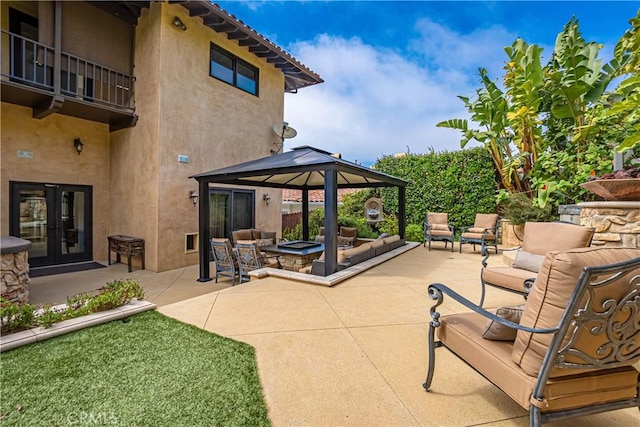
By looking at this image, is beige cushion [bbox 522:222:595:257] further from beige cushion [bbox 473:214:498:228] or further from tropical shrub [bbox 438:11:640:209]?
beige cushion [bbox 473:214:498:228]

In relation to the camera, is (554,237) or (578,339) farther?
(554,237)

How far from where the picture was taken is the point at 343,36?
952 cm

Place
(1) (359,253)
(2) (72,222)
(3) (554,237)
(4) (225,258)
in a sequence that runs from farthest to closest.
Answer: (2) (72,222) → (4) (225,258) → (1) (359,253) → (3) (554,237)

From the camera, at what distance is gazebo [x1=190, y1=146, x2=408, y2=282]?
5500 mm

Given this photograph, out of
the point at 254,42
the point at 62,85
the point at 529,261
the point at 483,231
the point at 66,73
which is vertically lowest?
the point at 529,261

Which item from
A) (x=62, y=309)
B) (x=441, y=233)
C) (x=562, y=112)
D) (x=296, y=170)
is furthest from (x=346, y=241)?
(x=62, y=309)

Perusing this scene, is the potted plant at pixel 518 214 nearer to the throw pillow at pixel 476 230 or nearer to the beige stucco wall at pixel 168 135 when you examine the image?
the throw pillow at pixel 476 230

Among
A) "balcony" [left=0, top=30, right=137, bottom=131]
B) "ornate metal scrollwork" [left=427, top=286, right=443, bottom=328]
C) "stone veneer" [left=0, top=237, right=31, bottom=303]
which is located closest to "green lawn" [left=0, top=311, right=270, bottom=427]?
"ornate metal scrollwork" [left=427, top=286, right=443, bottom=328]

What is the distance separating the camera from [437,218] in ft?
33.1

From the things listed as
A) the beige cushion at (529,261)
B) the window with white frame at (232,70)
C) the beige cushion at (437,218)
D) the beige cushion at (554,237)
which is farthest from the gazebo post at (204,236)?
the beige cushion at (437,218)

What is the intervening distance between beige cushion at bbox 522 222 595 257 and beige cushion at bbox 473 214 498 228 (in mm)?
5377

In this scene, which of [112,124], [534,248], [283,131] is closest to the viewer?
[534,248]

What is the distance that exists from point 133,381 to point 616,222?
6751 millimetres

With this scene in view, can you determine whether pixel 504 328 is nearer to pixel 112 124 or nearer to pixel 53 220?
pixel 53 220
